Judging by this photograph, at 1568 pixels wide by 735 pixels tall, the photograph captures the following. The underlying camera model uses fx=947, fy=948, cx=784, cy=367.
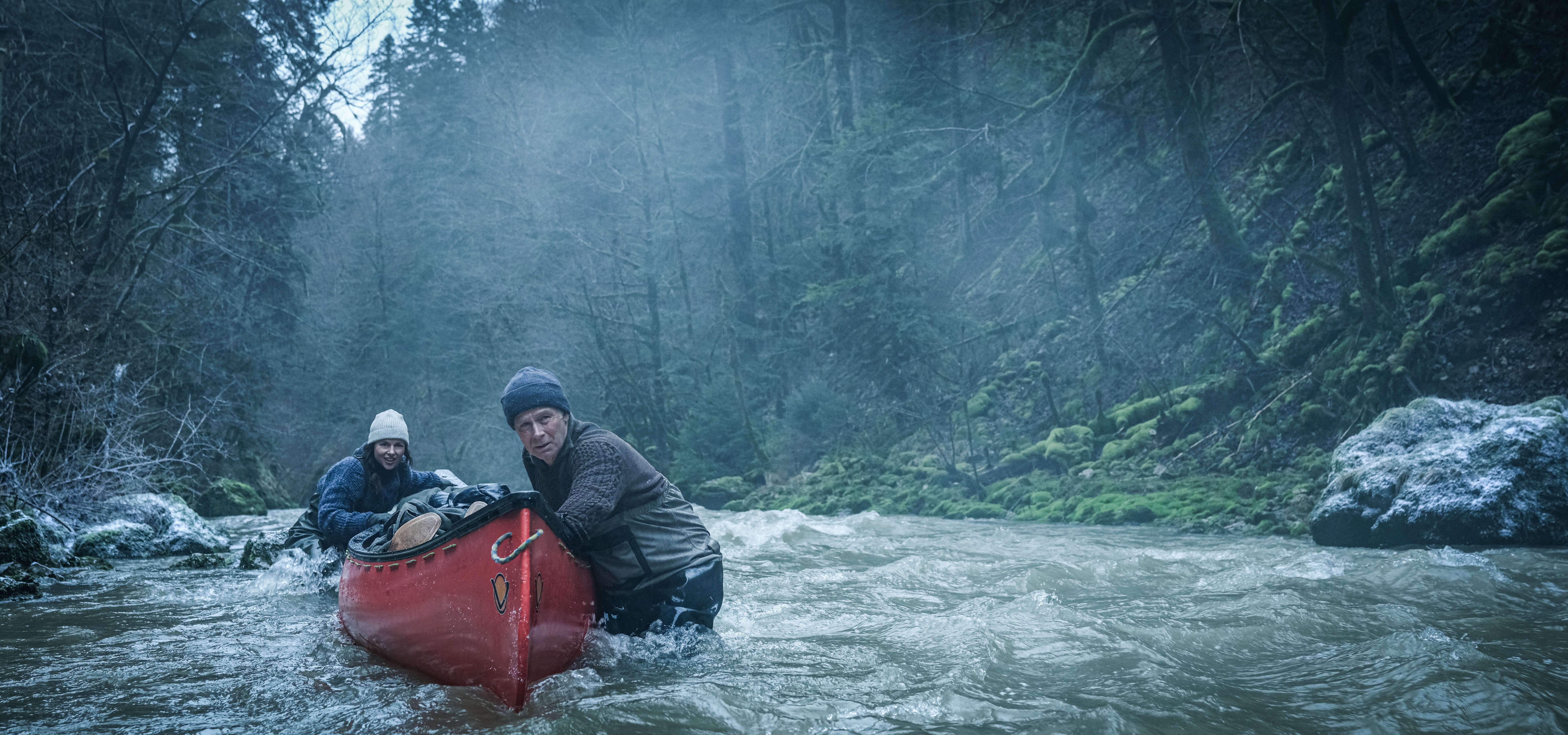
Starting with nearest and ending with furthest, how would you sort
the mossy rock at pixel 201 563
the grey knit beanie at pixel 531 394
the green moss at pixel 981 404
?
the grey knit beanie at pixel 531 394
the mossy rock at pixel 201 563
the green moss at pixel 981 404

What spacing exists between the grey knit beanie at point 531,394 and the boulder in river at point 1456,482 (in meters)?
6.53

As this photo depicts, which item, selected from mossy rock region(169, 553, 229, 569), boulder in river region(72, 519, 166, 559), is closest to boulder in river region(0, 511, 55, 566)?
boulder in river region(72, 519, 166, 559)

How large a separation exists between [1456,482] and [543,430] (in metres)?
6.93

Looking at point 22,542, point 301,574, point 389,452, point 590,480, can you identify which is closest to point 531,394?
point 590,480

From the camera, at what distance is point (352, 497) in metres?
6.97

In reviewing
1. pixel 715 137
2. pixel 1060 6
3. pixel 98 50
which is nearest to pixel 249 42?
pixel 98 50

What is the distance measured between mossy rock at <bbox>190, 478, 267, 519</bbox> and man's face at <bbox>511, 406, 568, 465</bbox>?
13.4 metres

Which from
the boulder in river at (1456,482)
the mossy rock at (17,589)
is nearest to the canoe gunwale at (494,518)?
the mossy rock at (17,589)

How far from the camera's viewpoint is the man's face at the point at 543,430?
4543mm

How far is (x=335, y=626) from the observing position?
6305 mm

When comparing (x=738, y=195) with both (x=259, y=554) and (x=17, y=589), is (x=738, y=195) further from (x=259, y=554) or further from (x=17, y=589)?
(x=17, y=589)

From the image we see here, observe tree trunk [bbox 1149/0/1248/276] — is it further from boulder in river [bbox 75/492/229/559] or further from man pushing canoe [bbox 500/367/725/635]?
boulder in river [bbox 75/492/229/559]

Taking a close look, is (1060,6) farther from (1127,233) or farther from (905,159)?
(1127,233)

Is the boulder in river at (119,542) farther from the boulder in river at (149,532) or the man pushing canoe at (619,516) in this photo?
the man pushing canoe at (619,516)
